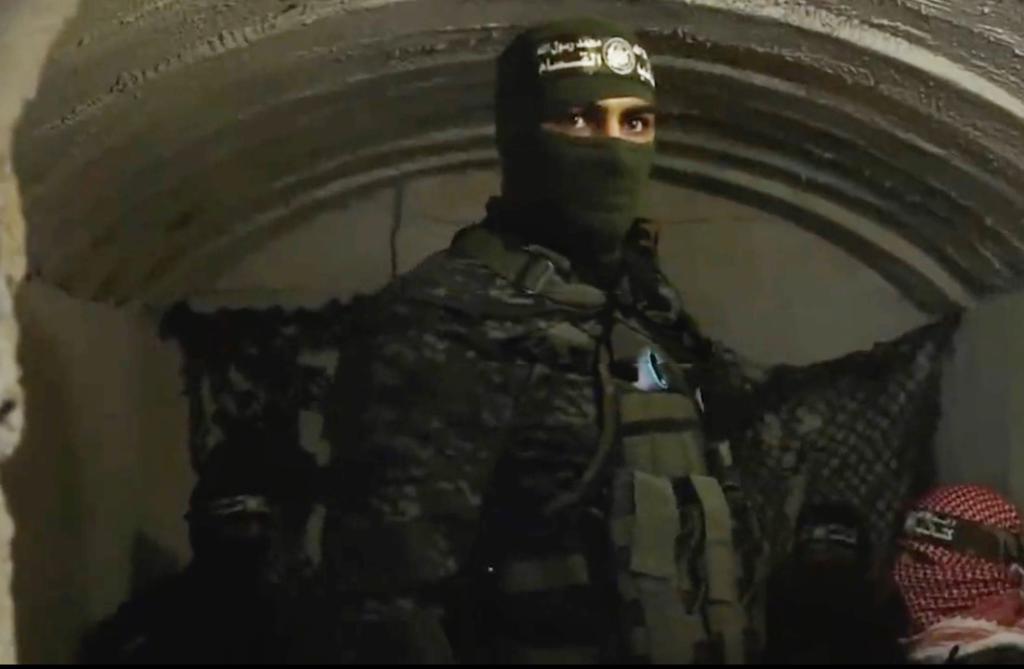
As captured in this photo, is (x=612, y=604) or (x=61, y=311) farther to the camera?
(x=61, y=311)

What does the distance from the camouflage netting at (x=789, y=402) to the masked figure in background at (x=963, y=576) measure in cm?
14

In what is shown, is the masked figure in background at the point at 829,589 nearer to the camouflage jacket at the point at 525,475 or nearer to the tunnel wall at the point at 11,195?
the camouflage jacket at the point at 525,475

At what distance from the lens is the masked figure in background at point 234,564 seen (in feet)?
4.11

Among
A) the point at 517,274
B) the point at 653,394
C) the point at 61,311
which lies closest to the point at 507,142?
the point at 517,274

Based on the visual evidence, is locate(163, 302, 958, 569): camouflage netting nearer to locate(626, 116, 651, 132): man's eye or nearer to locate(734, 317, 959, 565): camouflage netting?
locate(734, 317, 959, 565): camouflage netting

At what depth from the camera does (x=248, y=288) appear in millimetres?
1658

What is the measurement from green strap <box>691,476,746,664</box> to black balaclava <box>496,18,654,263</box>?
217 mm

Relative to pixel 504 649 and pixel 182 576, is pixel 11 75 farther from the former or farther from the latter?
pixel 182 576

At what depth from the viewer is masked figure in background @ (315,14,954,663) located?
3.48ft

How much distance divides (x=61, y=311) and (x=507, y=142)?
0.49 meters

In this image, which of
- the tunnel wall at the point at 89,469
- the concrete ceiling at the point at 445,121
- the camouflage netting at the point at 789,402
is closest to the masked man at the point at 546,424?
the concrete ceiling at the point at 445,121

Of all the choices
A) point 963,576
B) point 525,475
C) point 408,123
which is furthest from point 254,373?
point 963,576

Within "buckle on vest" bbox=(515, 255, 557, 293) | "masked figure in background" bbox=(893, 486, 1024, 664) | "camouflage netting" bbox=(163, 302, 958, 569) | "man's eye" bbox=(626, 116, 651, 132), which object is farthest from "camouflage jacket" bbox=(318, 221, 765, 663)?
"camouflage netting" bbox=(163, 302, 958, 569)

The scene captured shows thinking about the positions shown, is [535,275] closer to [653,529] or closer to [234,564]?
[653,529]
